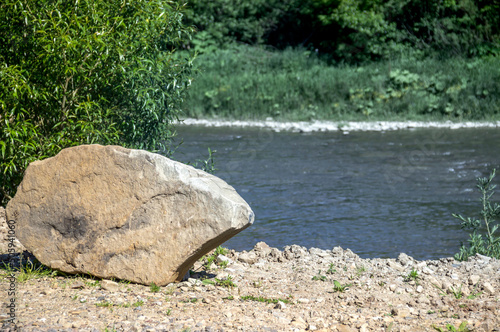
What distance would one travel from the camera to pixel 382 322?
4000 mm

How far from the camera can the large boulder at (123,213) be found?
435cm

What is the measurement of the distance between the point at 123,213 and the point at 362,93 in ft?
46.0

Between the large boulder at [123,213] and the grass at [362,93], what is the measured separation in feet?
40.1

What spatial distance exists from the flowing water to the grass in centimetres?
183

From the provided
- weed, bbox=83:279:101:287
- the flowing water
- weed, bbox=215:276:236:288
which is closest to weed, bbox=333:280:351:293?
weed, bbox=215:276:236:288

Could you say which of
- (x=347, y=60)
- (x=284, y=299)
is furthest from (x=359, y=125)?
(x=284, y=299)

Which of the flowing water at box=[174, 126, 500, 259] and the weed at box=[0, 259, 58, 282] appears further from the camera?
the flowing water at box=[174, 126, 500, 259]

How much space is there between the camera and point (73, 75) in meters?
Answer: 5.52

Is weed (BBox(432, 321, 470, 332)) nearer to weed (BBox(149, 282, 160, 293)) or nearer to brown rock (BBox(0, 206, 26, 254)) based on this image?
weed (BBox(149, 282, 160, 293))

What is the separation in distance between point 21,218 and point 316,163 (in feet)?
24.2

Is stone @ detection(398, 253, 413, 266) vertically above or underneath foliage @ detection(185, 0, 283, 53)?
underneath

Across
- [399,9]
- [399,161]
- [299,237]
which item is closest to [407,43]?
[399,9]

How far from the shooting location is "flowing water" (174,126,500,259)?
22.6 ft

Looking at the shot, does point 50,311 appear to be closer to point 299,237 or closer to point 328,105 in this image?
point 299,237
